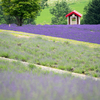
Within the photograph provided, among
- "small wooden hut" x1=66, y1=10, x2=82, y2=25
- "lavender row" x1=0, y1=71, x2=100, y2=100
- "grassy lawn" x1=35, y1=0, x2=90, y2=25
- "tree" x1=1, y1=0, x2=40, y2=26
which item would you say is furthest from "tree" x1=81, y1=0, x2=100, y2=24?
"lavender row" x1=0, y1=71, x2=100, y2=100

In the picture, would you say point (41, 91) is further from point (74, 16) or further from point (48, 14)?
point (48, 14)

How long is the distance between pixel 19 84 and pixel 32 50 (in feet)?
20.1

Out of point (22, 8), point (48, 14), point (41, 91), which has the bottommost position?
point (41, 91)

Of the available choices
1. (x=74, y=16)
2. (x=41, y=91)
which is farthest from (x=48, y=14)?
(x=41, y=91)

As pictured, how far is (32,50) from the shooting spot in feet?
30.3

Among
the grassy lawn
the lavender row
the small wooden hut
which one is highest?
the grassy lawn

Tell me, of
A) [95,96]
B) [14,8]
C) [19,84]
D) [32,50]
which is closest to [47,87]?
[19,84]

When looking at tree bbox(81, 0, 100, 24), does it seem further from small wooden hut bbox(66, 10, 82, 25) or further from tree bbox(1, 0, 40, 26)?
tree bbox(1, 0, 40, 26)

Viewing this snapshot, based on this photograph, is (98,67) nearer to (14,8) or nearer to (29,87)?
(29,87)

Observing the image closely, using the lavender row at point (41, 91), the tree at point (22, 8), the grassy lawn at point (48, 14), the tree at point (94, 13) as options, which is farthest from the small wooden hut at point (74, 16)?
the grassy lawn at point (48, 14)

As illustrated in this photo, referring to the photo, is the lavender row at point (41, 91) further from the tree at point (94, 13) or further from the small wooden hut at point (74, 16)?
the tree at point (94, 13)

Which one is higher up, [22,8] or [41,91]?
[22,8]

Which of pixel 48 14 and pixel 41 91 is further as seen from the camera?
pixel 48 14

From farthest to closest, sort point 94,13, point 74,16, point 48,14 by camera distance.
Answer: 1. point 48,14
2. point 94,13
3. point 74,16
